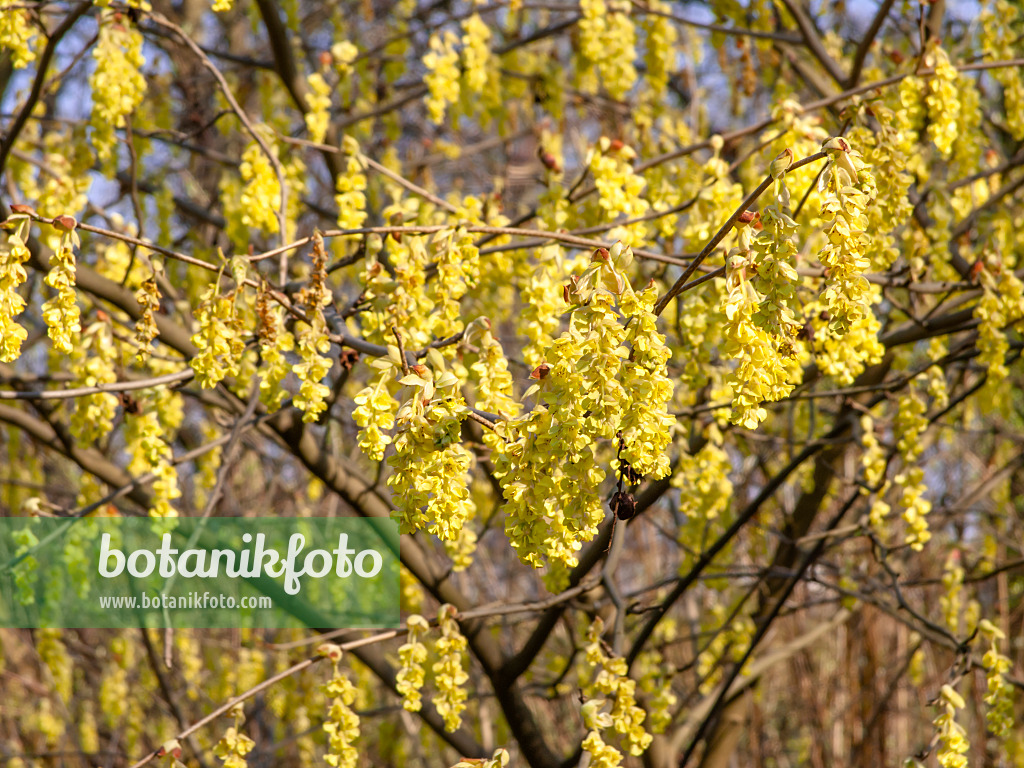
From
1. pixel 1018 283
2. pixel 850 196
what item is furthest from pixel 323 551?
pixel 850 196

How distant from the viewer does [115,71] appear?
2500 mm

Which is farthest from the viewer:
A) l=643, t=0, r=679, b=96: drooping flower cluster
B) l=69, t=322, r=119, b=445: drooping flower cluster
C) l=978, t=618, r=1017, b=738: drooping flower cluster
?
l=643, t=0, r=679, b=96: drooping flower cluster

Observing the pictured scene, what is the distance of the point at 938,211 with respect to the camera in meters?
2.73

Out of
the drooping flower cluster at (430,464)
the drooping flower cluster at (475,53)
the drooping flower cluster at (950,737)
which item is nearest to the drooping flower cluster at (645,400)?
the drooping flower cluster at (430,464)

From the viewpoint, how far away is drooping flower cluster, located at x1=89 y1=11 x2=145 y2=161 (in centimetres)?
250

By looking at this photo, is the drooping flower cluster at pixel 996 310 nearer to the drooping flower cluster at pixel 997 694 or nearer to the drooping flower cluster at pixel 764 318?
the drooping flower cluster at pixel 997 694

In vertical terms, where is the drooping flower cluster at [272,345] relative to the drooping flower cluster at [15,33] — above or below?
below

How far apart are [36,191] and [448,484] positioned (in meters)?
2.85

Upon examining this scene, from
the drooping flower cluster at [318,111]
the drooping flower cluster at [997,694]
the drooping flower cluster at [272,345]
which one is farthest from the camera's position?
the drooping flower cluster at [318,111]

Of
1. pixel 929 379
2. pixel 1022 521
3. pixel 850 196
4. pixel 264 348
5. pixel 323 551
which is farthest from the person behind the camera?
pixel 1022 521

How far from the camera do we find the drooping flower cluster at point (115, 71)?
8.19 ft

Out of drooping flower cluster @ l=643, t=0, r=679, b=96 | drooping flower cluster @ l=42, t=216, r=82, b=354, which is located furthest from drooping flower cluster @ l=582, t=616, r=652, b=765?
drooping flower cluster @ l=643, t=0, r=679, b=96

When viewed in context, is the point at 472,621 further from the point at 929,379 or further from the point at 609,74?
the point at 609,74

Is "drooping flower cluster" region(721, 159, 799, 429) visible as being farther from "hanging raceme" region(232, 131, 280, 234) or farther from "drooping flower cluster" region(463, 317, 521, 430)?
"hanging raceme" region(232, 131, 280, 234)
